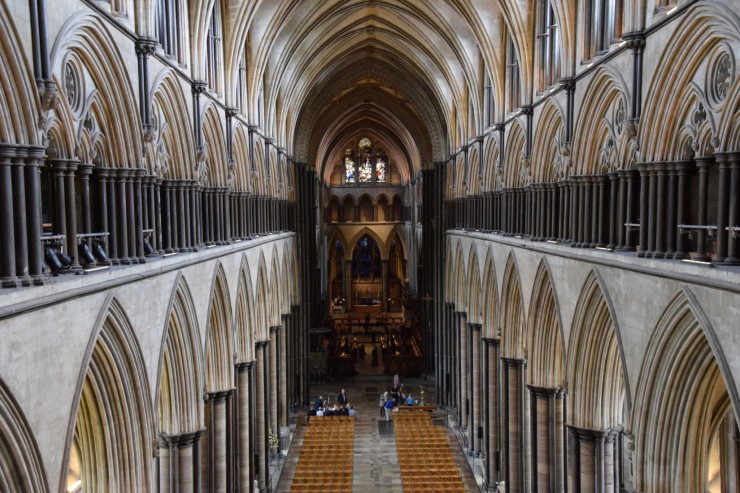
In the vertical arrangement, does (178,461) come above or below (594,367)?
below

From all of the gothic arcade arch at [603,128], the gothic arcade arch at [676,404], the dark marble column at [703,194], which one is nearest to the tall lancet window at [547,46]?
the gothic arcade arch at [603,128]

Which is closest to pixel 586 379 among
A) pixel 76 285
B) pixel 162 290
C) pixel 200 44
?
pixel 162 290

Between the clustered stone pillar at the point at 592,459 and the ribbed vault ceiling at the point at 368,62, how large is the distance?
1195cm

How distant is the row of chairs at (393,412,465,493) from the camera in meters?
20.3

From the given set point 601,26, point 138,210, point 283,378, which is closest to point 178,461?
point 138,210

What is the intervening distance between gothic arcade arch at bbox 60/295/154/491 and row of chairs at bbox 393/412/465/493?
11658mm

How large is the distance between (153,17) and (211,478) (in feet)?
33.1

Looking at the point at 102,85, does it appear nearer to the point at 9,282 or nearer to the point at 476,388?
the point at 9,282

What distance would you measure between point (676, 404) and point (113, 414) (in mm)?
7551

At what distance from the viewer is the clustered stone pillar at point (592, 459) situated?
1280 centimetres

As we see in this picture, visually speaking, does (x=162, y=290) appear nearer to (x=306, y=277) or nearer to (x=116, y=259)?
(x=116, y=259)

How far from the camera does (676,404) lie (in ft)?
30.0

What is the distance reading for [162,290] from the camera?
11.0 metres

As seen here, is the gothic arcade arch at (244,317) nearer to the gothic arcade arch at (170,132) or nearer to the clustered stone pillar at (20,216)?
the gothic arcade arch at (170,132)
